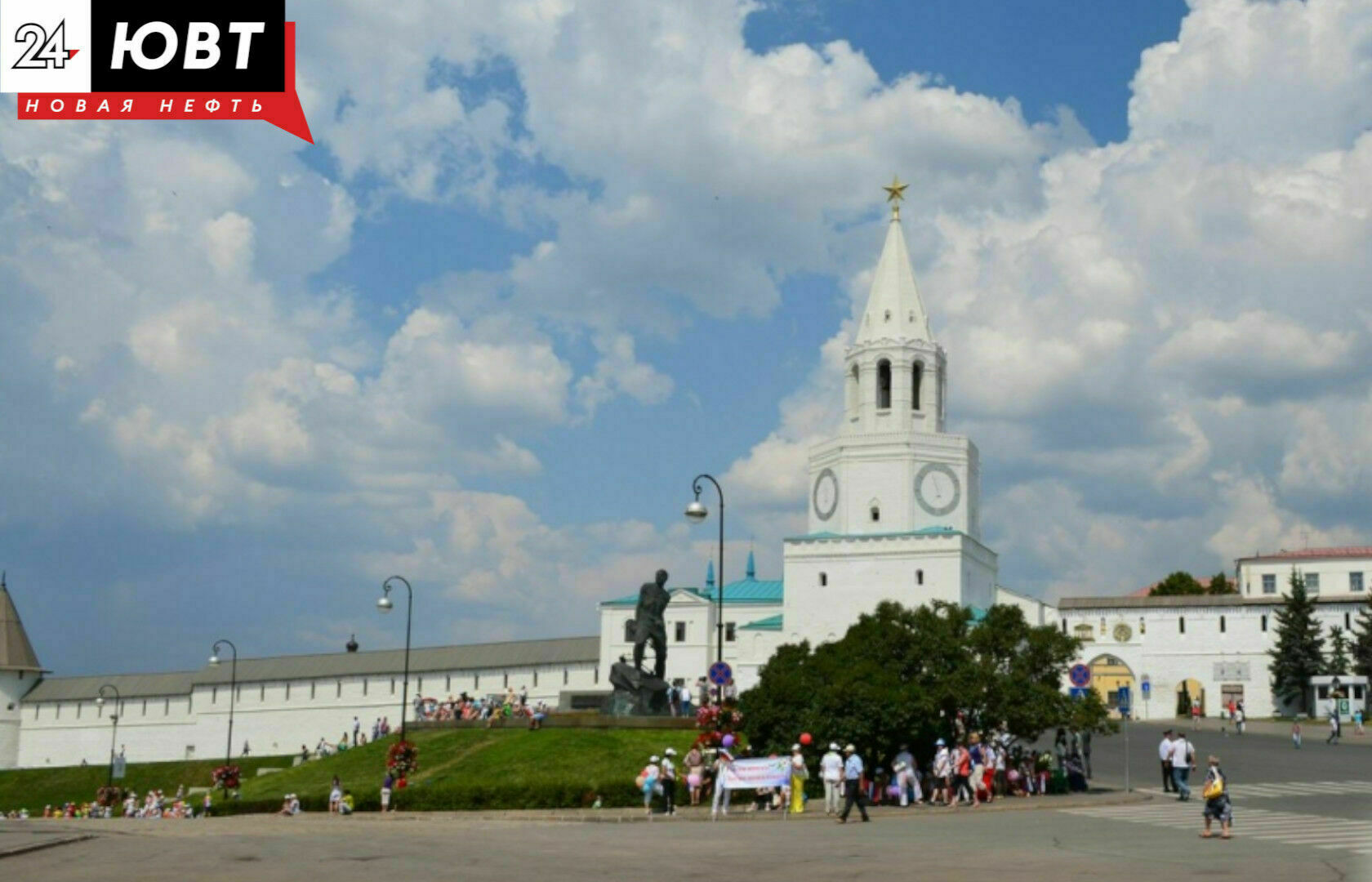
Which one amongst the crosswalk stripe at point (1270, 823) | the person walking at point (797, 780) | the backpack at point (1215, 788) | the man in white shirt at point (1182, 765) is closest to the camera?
the crosswalk stripe at point (1270, 823)

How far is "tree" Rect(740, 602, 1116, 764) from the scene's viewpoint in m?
34.4

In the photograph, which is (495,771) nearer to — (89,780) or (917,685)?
(917,685)

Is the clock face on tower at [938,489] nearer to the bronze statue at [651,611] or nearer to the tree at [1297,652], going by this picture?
the tree at [1297,652]

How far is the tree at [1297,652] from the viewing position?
8444 cm

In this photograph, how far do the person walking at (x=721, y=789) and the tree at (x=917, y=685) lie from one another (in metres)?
3.83

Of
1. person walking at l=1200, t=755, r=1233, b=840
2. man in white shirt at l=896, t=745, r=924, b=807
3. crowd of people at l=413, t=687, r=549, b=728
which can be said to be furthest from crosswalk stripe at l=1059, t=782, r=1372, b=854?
crowd of people at l=413, t=687, r=549, b=728

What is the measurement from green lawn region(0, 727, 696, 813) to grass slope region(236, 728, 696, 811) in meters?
0.02

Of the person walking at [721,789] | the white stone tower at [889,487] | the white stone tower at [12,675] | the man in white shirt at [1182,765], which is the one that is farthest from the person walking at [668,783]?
the white stone tower at [12,675]

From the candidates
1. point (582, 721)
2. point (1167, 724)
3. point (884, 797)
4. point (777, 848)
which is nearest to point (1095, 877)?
point (777, 848)

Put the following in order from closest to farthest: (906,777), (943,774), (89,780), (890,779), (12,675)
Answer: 1. (943,774)
2. (906,777)
3. (890,779)
4. (89,780)
5. (12,675)

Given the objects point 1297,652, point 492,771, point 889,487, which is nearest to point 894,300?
point 889,487

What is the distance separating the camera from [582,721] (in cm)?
4572

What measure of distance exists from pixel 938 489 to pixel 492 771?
154 feet

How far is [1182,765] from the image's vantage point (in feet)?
108
